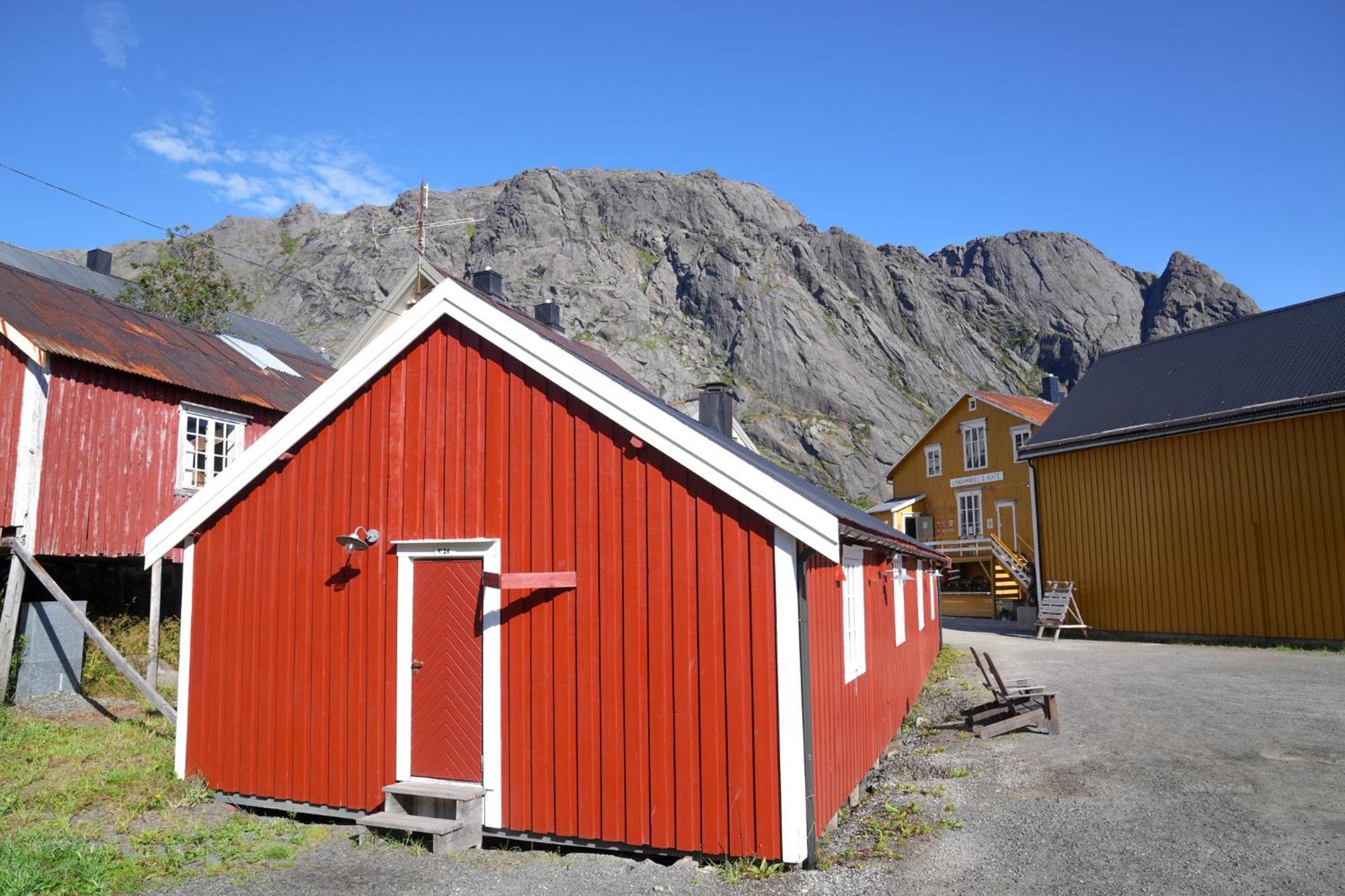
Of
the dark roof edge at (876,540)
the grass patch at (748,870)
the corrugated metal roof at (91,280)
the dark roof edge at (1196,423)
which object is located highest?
the corrugated metal roof at (91,280)

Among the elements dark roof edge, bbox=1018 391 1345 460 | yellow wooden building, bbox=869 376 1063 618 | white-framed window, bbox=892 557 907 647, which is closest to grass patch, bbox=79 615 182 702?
white-framed window, bbox=892 557 907 647

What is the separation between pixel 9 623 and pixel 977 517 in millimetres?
34066

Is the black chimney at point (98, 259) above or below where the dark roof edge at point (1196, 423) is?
above

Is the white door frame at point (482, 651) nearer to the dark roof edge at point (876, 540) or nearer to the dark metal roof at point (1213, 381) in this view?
the dark roof edge at point (876, 540)

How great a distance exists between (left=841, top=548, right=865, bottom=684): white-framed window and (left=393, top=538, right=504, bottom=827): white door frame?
10.2ft

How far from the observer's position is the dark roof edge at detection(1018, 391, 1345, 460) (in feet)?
58.2

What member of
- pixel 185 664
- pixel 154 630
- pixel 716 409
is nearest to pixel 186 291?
pixel 154 630

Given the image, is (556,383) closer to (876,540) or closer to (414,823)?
(876,540)

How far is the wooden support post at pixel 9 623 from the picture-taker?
36.8 feet

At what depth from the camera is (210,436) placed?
15578 millimetres

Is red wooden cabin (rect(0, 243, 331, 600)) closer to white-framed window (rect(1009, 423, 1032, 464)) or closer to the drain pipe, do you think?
the drain pipe

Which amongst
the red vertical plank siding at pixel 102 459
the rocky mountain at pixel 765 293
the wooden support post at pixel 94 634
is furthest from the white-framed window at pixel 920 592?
the rocky mountain at pixel 765 293

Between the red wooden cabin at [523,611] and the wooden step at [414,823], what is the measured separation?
1.20ft

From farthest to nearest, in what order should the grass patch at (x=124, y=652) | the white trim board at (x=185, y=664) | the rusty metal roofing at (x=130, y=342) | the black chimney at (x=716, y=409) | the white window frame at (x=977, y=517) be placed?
1. the white window frame at (x=977, y=517)
2. the black chimney at (x=716, y=409)
3. the rusty metal roofing at (x=130, y=342)
4. the grass patch at (x=124, y=652)
5. the white trim board at (x=185, y=664)
